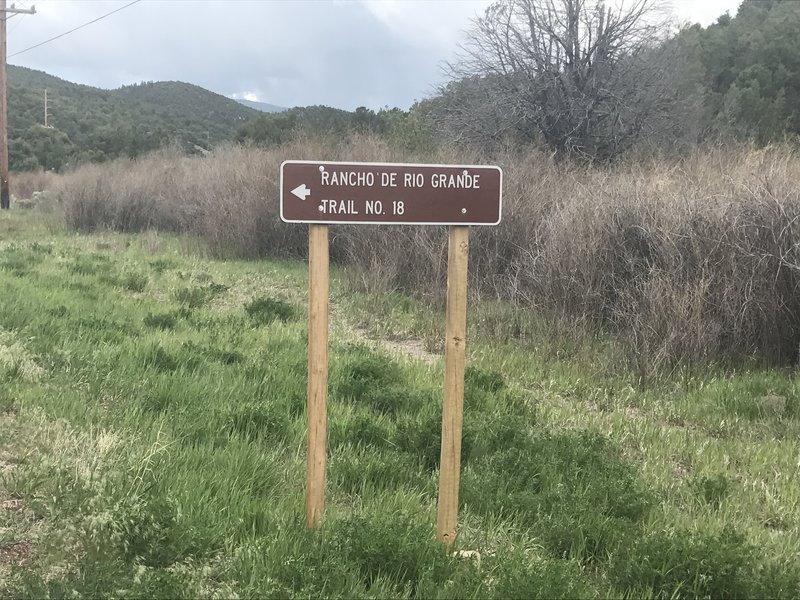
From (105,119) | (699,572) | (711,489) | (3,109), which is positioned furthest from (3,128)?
(105,119)

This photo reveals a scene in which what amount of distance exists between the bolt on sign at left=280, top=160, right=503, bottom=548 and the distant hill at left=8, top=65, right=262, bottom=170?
31.6 m

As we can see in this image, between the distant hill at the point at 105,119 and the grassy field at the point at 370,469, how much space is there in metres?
28.9

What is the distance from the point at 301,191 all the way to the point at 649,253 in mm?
6081

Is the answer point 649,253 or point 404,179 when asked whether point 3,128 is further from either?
point 404,179

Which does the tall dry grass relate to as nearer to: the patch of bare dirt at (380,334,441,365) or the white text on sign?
the patch of bare dirt at (380,334,441,365)

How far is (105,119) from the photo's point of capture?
58.2 metres

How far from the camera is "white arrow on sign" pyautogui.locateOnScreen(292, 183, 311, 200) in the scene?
112 inches

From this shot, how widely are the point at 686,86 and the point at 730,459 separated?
845 inches

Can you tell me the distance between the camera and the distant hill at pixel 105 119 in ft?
154

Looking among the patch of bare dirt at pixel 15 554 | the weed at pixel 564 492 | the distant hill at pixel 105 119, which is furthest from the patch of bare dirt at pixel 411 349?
the distant hill at pixel 105 119

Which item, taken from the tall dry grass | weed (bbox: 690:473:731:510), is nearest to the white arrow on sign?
weed (bbox: 690:473:731:510)

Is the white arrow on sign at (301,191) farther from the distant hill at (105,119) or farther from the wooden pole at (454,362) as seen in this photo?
the distant hill at (105,119)

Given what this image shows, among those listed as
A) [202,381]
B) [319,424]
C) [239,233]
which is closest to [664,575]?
[319,424]

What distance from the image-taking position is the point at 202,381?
5.24 metres
